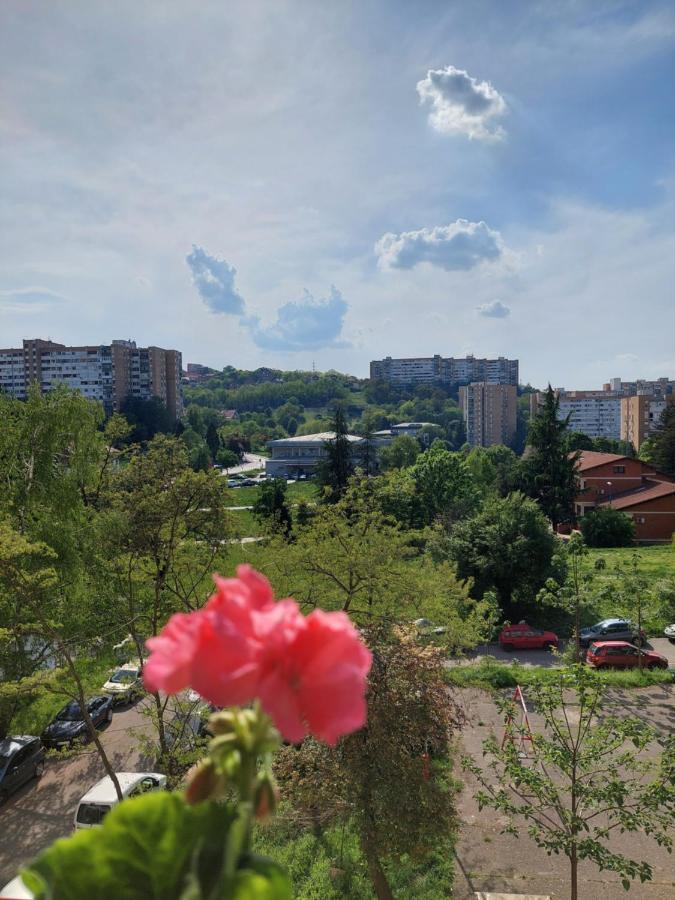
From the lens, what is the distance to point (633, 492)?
41.6m

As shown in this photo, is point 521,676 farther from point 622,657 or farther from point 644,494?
point 644,494

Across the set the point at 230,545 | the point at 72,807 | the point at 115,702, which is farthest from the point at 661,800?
the point at 115,702

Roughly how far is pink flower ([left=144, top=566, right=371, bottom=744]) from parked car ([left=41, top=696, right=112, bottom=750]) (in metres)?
15.7

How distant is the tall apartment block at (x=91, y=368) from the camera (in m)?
92.1

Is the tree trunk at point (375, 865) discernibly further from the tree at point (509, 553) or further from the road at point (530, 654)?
the tree at point (509, 553)

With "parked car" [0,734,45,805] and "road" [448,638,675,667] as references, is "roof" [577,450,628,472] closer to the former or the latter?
"road" [448,638,675,667]

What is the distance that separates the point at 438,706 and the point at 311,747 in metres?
1.63

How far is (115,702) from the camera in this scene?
57.8 ft

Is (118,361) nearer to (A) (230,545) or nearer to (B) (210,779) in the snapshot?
(A) (230,545)

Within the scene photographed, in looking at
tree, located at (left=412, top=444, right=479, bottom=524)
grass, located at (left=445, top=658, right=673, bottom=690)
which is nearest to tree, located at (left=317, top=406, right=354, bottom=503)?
tree, located at (left=412, top=444, right=479, bottom=524)

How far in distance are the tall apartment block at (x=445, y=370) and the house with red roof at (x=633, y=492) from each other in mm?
134571

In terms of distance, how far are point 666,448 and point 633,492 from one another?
11.0 meters

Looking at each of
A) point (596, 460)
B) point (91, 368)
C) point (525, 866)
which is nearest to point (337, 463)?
point (596, 460)

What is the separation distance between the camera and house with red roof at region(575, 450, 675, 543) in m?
38.1
